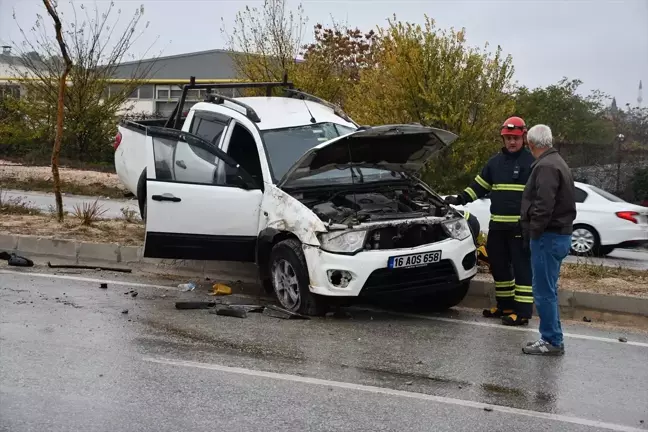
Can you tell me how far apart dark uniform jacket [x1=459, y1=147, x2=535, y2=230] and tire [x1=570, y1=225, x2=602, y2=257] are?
7.09 metres

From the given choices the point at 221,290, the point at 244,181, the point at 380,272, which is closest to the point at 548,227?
the point at 380,272

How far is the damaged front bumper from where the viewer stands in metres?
7.04

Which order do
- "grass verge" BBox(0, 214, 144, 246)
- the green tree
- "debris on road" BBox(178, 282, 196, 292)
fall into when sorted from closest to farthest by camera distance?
"debris on road" BBox(178, 282, 196, 292) < "grass verge" BBox(0, 214, 144, 246) < the green tree

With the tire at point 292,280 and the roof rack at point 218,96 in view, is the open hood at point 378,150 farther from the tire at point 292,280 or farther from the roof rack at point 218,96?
the roof rack at point 218,96

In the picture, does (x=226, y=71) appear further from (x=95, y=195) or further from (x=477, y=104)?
(x=477, y=104)

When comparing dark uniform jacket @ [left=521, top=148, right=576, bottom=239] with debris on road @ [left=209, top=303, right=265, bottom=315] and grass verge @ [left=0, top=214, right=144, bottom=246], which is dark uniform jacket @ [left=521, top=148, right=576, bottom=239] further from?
grass verge @ [left=0, top=214, right=144, bottom=246]

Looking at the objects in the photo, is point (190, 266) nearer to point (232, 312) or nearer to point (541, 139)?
point (232, 312)

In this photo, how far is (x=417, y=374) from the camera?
5.79 metres

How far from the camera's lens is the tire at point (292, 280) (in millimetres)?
7332

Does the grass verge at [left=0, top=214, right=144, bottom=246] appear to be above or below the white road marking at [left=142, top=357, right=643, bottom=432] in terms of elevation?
above

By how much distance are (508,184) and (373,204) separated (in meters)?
1.28

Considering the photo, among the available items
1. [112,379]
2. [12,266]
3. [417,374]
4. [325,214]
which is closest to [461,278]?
[325,214]

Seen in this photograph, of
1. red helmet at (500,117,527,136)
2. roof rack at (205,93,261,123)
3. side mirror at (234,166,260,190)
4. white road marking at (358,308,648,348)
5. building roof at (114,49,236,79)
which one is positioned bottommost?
white road marking at (358,308,648,348)

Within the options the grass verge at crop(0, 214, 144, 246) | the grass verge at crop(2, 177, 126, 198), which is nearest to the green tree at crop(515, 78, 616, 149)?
the grass verge at crop(2, 177, 126, 198)
